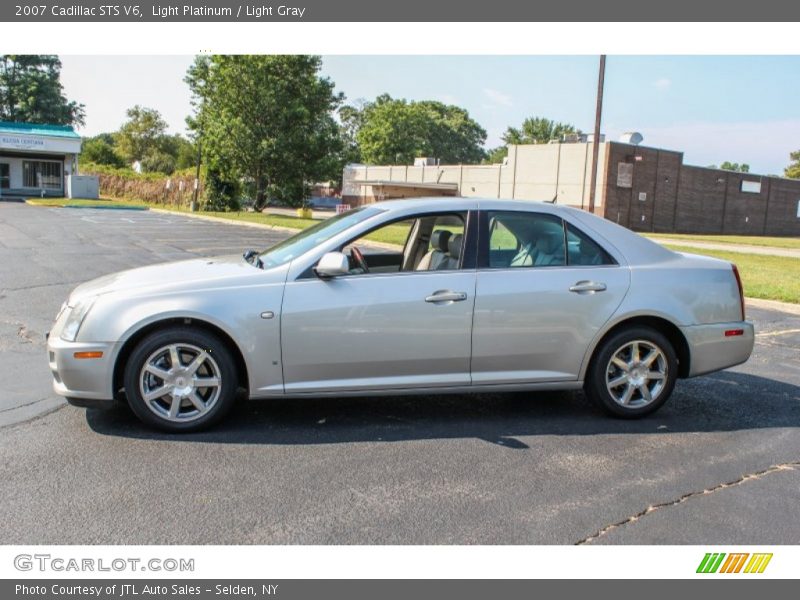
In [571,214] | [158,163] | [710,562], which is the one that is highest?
[158,163]

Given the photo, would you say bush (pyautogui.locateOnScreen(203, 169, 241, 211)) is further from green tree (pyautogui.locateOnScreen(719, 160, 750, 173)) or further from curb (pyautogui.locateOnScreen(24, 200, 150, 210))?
green tree (pyautogui.locateOnScreen(719, 160, 750, 173))

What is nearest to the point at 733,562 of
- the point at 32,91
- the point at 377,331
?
the point at 377,331

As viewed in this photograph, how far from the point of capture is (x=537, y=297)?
Result: 198 inches

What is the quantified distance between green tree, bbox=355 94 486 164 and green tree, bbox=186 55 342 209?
44.9m

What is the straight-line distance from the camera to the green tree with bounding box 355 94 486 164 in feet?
281

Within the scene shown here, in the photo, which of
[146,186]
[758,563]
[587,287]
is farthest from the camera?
[146,186]

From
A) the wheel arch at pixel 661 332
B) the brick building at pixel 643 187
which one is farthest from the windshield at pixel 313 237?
the brick building at pixel 643 187

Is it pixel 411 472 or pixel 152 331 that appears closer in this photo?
pixel 411 472

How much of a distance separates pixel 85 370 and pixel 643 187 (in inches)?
1929

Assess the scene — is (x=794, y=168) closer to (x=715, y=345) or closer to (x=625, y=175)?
(x=625, y=175)

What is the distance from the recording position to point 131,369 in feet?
14.8

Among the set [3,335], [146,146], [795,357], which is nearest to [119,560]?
[3,335]

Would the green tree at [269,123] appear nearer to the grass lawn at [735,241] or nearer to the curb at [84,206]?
the curb at [84,206]

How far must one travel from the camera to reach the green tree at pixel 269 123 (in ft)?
124
